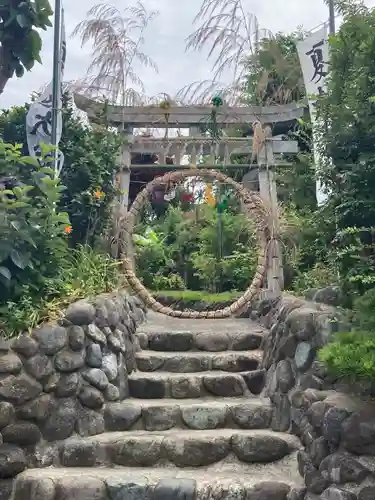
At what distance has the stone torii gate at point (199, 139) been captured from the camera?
7465mm

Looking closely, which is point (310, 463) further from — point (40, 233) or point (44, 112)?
point (44, 112)

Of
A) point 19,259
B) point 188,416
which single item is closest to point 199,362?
point 188,416

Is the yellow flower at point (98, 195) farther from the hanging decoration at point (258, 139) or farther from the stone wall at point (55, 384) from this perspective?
the hanging decoration at point (258, 139)

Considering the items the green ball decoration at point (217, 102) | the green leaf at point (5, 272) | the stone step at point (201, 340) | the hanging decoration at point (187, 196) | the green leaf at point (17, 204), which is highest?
the green ball decoration at point (217, 102)

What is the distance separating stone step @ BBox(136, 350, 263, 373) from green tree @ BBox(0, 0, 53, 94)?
2.27 meters

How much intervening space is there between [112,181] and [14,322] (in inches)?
127

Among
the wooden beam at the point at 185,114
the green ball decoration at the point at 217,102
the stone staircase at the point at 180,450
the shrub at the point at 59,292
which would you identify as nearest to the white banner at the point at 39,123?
the shrub at the point at 59,292

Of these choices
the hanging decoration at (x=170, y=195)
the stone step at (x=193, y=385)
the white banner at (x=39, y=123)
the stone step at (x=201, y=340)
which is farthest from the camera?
the hanging decoration at (x=170, y=195)

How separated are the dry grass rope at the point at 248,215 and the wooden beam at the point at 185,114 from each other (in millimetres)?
944

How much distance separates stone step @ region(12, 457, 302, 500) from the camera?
124 inches

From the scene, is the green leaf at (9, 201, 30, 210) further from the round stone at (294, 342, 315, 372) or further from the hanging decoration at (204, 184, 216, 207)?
the hanging decoration at (204, 184, 216, 207)

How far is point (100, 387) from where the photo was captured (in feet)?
12.9

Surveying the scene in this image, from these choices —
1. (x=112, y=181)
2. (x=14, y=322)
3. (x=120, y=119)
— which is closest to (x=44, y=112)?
(x=112, y=181)

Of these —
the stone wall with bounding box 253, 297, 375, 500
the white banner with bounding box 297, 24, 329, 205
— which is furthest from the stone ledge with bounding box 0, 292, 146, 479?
the white banner with bounding box 297, 24, 329, 205
